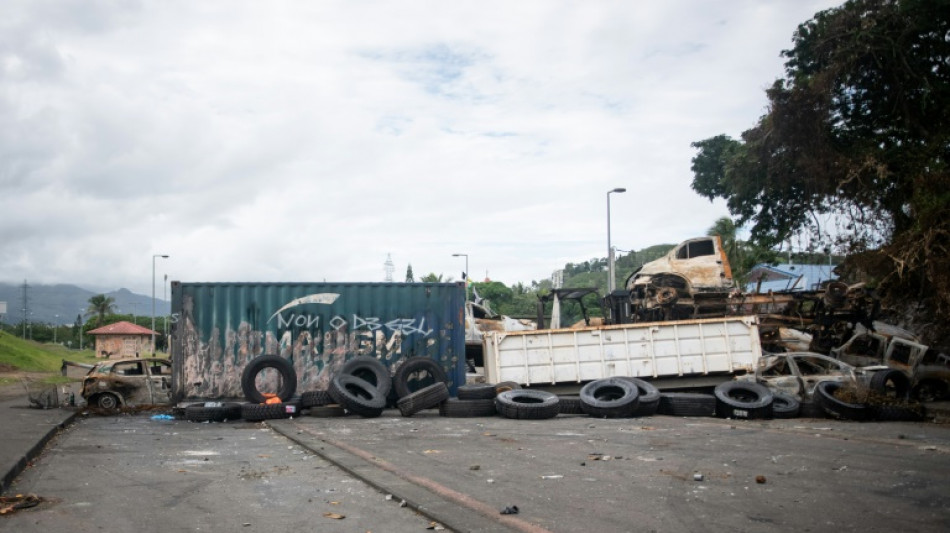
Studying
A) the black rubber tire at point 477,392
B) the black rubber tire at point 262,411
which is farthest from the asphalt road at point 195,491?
the black rubber tire at point 477,392

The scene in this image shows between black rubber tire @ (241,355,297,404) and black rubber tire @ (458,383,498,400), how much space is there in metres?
3.29

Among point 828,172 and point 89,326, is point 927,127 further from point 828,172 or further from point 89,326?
point 89,326

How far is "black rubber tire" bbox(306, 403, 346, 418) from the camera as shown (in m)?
14.7

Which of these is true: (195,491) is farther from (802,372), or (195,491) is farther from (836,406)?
(802,372)

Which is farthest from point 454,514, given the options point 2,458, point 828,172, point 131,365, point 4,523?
point 828,172

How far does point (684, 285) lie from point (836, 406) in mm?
7969

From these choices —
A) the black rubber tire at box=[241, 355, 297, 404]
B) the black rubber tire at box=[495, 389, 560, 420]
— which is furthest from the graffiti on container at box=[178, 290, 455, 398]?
the black rubber tire at box=[495, 389, 560, 420]

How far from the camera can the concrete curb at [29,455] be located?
739 cm

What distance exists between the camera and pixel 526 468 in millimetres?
8273

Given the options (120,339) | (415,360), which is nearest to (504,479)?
(415,360)

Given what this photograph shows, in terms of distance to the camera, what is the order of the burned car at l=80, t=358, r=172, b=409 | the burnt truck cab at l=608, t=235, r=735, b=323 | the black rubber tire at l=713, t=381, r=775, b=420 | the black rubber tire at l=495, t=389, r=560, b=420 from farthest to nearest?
1. the burnt truck cab at l=608, t=235, r=735, b=323
2. the burned car at l=80, t=358, r=172, b=409
3. the black rubber tire at l=495, t=389, r=560, b=420
4. the black rubber tire at l=713, t=381, r=775, b=420

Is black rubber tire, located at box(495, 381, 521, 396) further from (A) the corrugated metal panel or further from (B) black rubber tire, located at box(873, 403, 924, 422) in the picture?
(B) black rubber tire, located at box(873, 403, 924, 422)

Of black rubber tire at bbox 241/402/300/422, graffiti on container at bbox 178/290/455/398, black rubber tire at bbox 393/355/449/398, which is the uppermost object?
graffiti on container at bbox 178/290/455/398

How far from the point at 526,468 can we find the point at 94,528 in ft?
13.6
